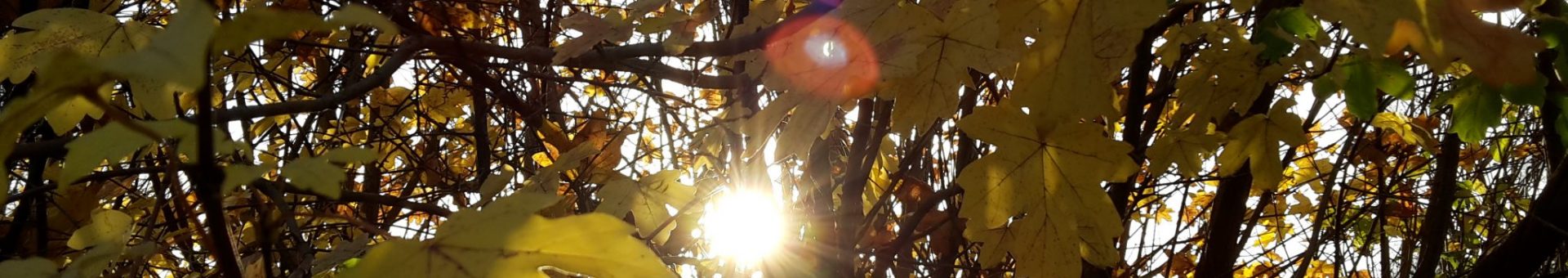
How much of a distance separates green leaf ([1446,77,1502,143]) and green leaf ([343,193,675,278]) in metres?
1.24

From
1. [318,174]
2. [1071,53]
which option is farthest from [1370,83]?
[318,174]

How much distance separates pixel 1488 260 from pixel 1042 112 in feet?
3.49

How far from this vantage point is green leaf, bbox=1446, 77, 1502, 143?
1263mm

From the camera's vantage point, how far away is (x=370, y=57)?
267 cm

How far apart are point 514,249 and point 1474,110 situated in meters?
1.37

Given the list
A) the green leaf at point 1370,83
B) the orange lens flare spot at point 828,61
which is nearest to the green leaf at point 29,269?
the orange lens flare spot at point 828,61

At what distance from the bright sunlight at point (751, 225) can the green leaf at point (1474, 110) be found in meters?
1.01

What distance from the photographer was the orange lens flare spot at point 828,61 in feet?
3.15

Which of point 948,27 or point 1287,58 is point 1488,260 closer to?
point 1287,58

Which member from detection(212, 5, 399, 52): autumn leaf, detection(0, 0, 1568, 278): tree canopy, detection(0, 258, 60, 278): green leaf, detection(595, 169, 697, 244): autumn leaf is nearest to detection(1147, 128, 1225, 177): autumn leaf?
detection(0, 0, 1568, 278): tree canopy

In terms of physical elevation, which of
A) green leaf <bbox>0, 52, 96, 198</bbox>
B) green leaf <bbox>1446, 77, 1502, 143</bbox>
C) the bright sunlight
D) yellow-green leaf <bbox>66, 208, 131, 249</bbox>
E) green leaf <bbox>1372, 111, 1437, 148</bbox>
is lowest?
green leaf <bbox>0, 52, 96, 198</bbox>

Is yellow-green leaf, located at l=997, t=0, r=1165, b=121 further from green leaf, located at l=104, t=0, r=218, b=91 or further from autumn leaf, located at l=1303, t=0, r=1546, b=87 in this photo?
green leaf, located at l=104, t=0, r=218, b=91

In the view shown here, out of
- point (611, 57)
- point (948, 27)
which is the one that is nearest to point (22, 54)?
point (611, 57)

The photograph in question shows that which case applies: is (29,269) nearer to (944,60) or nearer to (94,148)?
(94,148)
